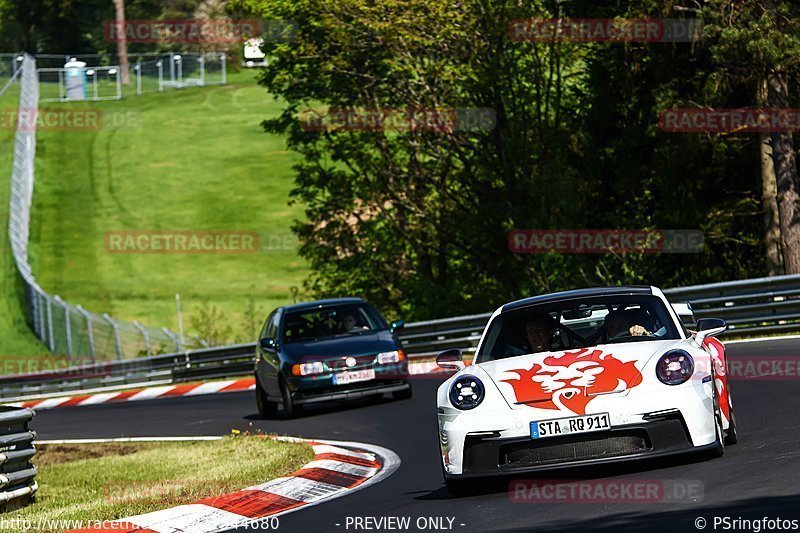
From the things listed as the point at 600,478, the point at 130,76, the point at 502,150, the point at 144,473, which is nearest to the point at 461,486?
the point at 600,478

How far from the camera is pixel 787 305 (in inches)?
800

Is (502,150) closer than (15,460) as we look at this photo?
No

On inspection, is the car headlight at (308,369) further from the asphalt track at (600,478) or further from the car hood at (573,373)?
the car hood at (573,373)

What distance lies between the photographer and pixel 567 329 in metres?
10.1

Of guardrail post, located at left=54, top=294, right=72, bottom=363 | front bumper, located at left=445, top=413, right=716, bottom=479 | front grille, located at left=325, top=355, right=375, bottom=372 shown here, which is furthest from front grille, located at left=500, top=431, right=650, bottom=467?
guardrail post, located at left=54, top=294, right=72, bottom=363

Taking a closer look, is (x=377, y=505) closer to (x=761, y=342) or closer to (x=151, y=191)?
(x=761, y=342)

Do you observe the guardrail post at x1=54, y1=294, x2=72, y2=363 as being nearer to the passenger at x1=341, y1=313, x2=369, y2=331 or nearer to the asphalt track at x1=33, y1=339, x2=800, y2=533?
the passenger at x1=341, y1=313, x2=369, y2=331

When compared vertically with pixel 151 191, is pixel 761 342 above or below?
above

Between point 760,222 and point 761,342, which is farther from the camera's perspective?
point 760,222

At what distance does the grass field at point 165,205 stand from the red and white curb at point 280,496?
31.2 metres

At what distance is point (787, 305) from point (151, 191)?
55.9 metres

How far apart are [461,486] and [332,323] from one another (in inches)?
384

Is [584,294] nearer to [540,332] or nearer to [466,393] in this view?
[540,332]

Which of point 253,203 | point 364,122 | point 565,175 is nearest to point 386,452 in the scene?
point 565,175
